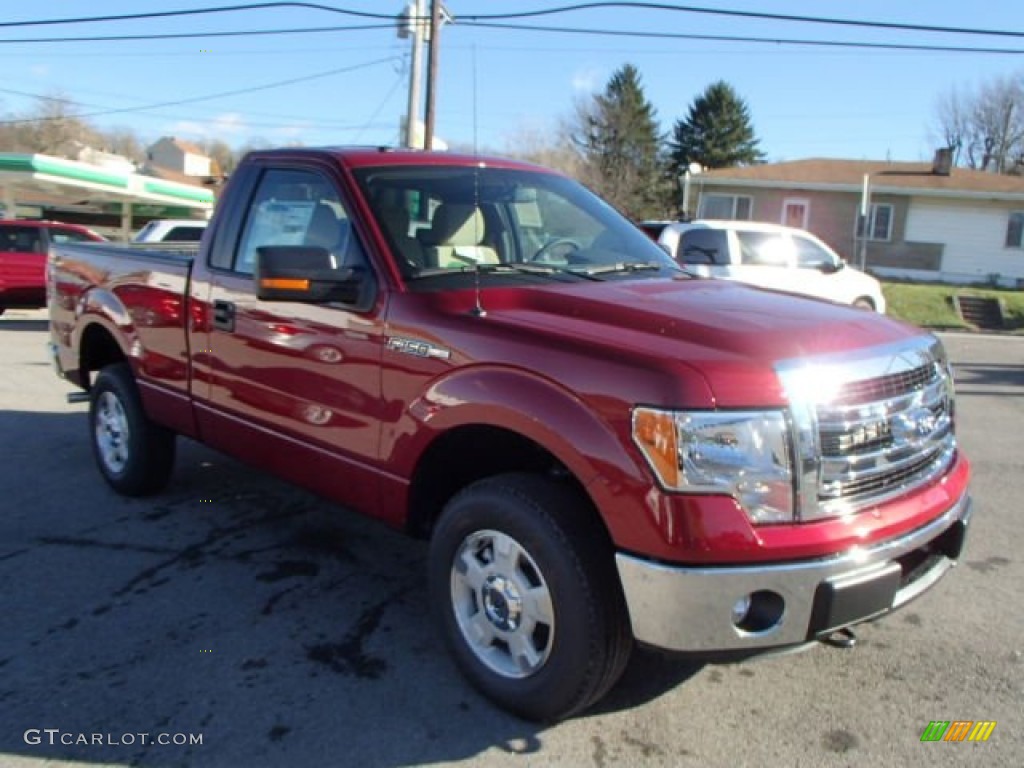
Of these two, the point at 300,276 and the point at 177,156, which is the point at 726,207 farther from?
the point at 177,156

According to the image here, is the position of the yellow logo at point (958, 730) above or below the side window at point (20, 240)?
below

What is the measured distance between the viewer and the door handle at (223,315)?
413cm

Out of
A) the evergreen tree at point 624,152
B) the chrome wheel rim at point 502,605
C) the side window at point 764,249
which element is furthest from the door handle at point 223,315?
the evergreen tree at point 624,152

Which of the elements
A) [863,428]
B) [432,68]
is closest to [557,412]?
[863,428]

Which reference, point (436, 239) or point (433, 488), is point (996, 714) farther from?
point (436, 239)

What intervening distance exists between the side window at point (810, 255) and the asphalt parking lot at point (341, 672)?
973 centimetres

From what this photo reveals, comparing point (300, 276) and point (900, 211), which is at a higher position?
point (900, 211)

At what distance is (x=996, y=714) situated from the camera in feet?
10.2

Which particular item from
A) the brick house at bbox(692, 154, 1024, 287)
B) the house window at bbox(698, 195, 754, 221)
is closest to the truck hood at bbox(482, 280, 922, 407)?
the brick house at bbox(692, 154, 1024, 287)

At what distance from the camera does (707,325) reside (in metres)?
2.92

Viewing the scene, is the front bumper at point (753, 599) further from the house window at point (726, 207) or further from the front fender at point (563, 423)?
the house window at point (726, 207)

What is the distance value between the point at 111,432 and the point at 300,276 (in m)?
2.82

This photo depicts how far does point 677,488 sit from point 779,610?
1.60 feet

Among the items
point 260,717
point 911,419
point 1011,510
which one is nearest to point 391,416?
point 260,717
